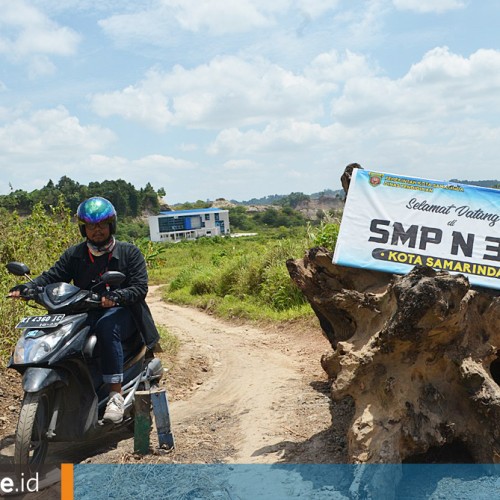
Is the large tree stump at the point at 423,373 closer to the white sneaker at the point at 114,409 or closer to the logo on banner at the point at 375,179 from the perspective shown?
the logo on banner at the point at 375,179

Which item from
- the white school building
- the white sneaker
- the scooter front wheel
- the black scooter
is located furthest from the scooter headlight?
the white school building

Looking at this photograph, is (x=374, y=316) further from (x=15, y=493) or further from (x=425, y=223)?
(x=15, y=493)

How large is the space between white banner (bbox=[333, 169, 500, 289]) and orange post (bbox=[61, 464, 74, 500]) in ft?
8.54

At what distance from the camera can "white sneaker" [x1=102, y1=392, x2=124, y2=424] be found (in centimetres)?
437

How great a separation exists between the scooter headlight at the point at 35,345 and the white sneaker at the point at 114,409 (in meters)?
0.68

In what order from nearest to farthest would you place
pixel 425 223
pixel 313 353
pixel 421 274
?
pixel 421 274 < pixel 425 223 < pixel 313 353

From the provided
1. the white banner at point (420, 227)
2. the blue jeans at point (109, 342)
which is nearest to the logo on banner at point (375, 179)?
the white banner at point (420, 227)

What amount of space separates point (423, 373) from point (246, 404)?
2390 mm

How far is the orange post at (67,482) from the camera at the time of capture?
152 inches

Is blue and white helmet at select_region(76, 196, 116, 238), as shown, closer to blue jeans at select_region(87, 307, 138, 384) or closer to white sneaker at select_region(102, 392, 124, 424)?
blue jeans at select_region(87, 307, 138, 384)

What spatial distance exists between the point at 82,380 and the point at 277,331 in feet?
19.2

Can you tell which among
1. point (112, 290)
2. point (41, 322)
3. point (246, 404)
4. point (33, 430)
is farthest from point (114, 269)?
point (246, 404)

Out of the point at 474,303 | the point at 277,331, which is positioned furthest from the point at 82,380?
the point at 277,331

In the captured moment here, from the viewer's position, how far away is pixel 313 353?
8125mm
